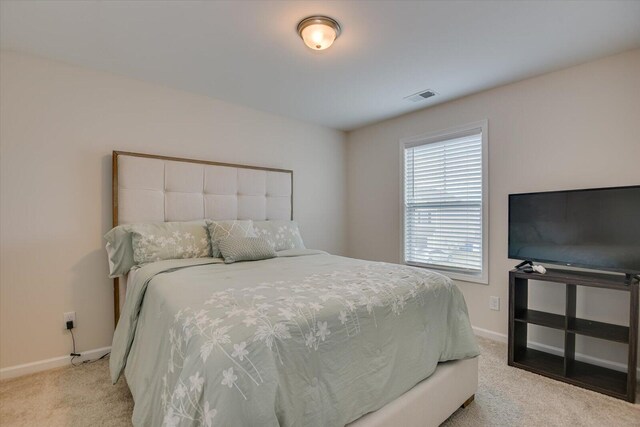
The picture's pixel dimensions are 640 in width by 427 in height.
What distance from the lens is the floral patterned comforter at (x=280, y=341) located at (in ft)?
3.16

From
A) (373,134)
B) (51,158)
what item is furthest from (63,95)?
(373,134)

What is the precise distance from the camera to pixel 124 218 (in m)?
2.47

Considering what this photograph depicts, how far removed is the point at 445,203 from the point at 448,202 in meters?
0.04

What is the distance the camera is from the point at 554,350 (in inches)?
98.3

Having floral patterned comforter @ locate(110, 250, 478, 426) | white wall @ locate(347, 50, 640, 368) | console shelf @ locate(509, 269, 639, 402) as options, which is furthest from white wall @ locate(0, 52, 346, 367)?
console shelf @ locate(509, 269, 639, 402)

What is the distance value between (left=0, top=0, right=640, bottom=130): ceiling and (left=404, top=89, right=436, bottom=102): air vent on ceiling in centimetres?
9

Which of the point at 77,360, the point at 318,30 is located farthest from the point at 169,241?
the point at 318,30

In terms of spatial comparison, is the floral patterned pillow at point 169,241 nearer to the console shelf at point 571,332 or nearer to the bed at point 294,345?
the bed at point 294,345

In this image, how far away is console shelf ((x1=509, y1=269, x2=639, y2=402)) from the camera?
190 cm

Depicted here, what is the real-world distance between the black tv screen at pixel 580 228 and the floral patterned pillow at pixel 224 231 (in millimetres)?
2261

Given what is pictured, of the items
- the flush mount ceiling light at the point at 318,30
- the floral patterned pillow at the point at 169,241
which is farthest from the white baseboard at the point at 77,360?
the flush mount ceiling light at the point at 318,30

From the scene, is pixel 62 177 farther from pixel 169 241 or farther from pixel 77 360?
pixel 77 360

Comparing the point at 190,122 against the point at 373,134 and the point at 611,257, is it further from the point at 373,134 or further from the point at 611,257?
the point at 611,257

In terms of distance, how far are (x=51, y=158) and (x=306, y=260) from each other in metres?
2.11
